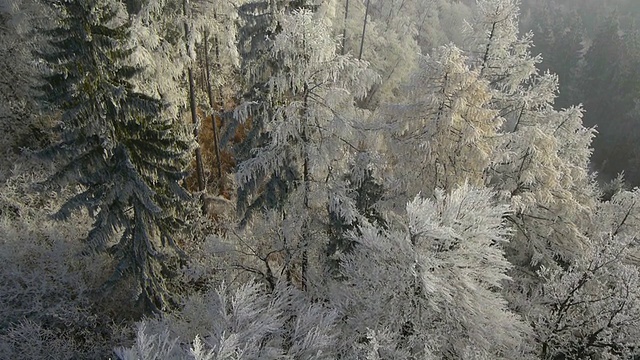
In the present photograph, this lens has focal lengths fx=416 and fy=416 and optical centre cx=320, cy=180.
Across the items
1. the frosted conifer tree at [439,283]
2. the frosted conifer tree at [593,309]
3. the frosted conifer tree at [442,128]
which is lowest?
the frosted conifer tree at [593,309]

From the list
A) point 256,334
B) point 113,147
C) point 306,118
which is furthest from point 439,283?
point 113,147

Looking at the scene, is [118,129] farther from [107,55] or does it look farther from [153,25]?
[153,25]

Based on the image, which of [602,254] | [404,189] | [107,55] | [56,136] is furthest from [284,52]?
[56,136]

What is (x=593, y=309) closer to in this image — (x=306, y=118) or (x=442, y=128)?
(x=442, y=128)

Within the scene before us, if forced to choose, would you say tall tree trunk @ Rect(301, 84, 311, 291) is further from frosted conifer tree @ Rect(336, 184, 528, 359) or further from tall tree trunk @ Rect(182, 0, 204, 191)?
tall tree trunk @ Rect(182, 0, 204, 191)

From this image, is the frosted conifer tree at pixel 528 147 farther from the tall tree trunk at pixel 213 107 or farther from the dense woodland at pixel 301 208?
the tall tree trunk at pixel 213 107

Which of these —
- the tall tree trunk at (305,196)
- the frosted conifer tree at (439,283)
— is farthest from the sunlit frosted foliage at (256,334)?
the tall tree trunk at (305,196)
